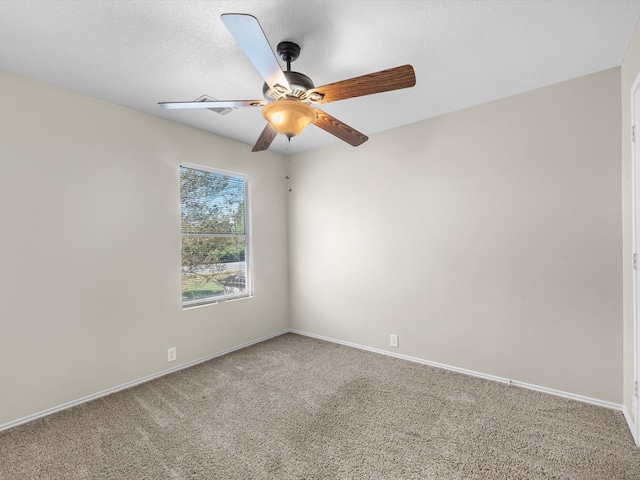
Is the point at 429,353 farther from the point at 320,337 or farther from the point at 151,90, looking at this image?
the point at 151,90

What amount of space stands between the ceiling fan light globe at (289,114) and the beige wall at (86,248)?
1.80 m

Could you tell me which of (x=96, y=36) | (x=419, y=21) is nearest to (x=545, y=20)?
(x=419, y=21)

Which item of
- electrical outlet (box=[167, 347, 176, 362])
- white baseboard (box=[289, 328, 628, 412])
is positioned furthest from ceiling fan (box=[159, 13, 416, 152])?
white baseboard (box=[289, 328, 628, 412])

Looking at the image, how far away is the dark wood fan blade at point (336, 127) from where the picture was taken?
77.0 inches

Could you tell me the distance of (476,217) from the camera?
2.89m

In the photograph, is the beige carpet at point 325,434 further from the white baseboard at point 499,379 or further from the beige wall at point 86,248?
the beige wall at point 86,248

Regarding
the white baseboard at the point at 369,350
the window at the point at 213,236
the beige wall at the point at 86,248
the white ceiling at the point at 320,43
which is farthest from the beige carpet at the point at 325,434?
the white ceiling at the point at 320,43

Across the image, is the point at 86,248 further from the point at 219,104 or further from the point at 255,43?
the point at 255,43

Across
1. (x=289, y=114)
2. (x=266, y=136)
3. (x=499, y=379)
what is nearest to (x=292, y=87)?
(x=289, y=114)

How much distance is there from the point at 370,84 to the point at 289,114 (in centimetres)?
46

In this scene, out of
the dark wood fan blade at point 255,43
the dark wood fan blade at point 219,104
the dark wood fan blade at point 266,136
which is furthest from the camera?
the dark wood fan blade at point 266,136

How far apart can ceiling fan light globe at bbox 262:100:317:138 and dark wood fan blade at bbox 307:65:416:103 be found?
8 centimetres

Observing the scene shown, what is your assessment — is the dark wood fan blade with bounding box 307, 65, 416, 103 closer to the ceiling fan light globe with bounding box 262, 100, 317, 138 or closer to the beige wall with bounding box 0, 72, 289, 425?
the ceiling fan light globe with bounding box 262, 100, 317, 138

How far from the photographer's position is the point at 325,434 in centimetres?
209
